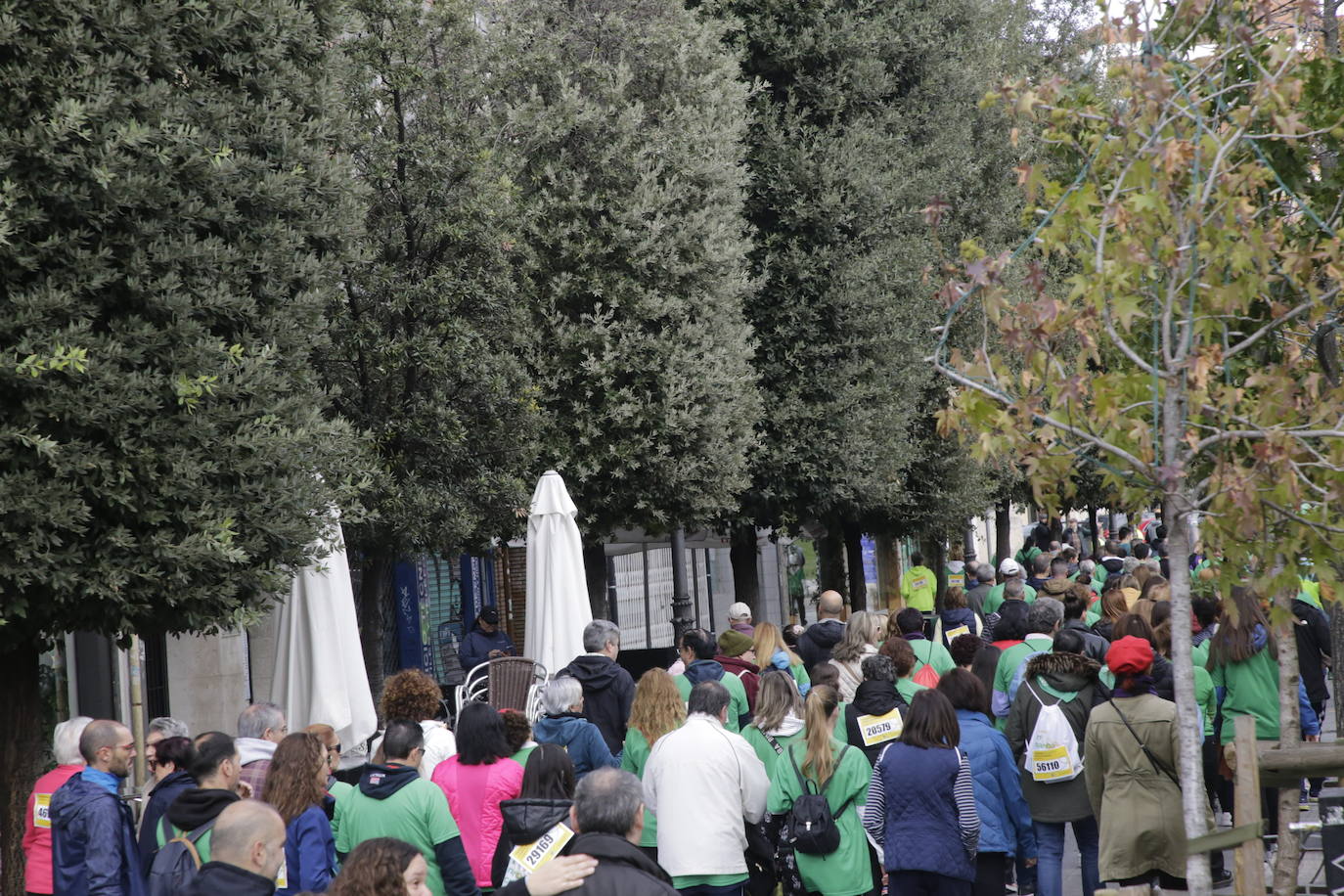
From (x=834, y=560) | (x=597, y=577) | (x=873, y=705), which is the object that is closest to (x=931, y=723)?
(x=873, y=705)

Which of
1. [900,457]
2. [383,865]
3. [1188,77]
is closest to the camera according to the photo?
[383,865]

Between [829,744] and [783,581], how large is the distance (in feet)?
94.1

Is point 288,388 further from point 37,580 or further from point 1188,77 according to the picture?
point 1188,77

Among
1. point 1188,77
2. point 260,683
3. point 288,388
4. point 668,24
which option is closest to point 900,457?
point 668,24

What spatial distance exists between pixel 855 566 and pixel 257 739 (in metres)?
17.9

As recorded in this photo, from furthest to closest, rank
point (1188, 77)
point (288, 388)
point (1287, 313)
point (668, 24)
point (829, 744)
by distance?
1. point (668, 24)
2. point (288, 388)
3. point (829, 744)
4. point (1188, 77)
5. point (1287, 313)

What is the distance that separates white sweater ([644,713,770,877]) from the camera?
747cm

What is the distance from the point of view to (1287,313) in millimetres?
5660

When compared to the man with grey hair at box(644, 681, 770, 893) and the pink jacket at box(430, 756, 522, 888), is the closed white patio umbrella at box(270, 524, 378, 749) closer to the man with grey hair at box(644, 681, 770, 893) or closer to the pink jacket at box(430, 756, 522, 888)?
the pink jacket at box(430, 756, 522, 888)

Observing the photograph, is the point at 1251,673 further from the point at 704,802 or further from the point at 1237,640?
the point at 704,802

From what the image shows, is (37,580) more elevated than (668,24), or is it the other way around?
(668,24)

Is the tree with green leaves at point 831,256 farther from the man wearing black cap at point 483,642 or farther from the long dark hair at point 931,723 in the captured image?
the long dark hair at point 931,723

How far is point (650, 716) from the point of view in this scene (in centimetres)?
874

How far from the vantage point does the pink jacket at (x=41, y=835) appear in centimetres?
776
